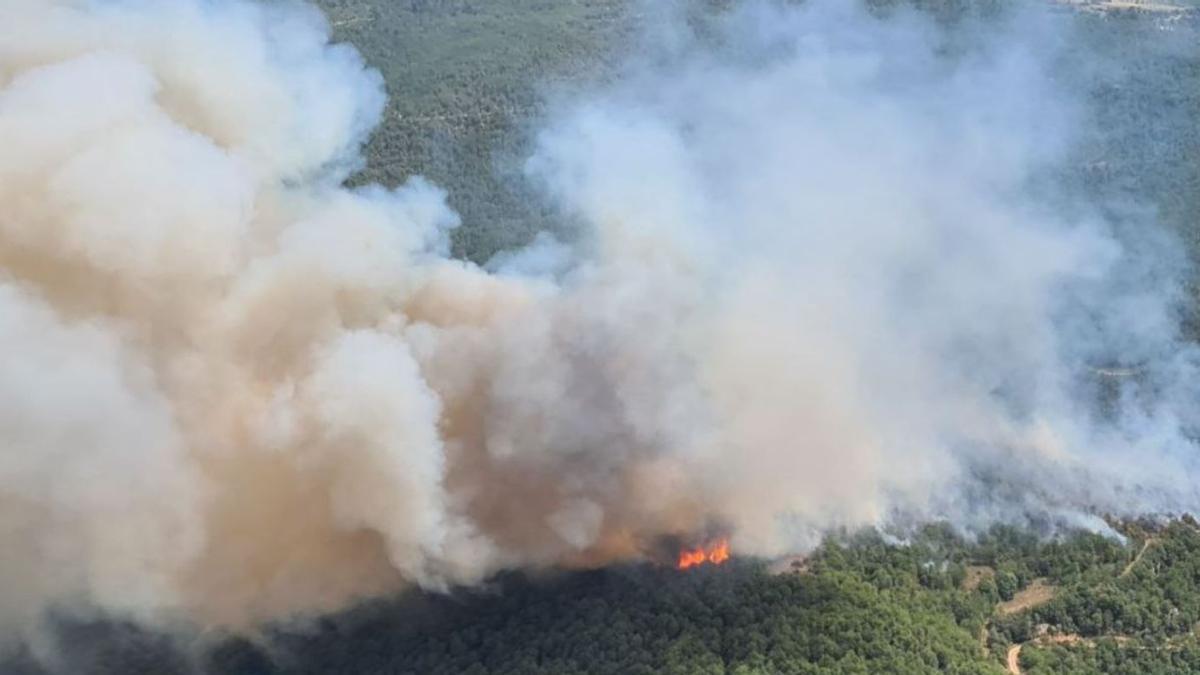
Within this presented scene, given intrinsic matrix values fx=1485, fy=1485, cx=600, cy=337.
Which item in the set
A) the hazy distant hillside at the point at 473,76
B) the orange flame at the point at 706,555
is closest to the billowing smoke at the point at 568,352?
the orange flame at the point at 706,555

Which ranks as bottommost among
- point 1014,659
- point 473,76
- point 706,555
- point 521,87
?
point 1014,659

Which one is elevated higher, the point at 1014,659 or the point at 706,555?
the point at 706,555

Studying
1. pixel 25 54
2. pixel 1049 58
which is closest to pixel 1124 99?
pixel 1049 58

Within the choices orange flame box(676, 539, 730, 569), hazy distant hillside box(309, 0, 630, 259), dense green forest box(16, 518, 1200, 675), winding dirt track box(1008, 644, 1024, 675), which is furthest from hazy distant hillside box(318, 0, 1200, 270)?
winding dirt track box(1008, 644, 1024, 675)

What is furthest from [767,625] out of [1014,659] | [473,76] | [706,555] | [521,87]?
[473,76]

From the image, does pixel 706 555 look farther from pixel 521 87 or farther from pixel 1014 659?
pixel 521 87

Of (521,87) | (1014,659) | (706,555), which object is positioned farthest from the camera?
(521,87)

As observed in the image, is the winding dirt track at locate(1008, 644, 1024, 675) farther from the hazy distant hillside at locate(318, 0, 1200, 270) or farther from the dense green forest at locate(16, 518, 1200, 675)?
the hazy distant hillside at locate(318, 0, 1200, 270)

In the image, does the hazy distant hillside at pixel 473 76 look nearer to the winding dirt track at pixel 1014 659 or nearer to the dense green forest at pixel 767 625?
the dense green forest at pixel 767 625
